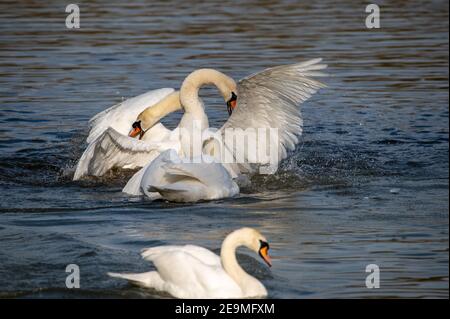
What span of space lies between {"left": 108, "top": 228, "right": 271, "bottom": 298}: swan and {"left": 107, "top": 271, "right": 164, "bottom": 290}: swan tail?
0.08ft

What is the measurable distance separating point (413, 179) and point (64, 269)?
12.7 feet

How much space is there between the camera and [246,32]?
1923 centimetres

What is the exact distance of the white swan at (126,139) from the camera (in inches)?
410

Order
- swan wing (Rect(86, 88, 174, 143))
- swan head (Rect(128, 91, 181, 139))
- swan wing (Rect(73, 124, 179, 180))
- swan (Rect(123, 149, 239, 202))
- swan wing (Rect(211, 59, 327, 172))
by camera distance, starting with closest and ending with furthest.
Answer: swan (Rect(123, 149, 239, 202))
swan wing (Rect(73, 124, 179, 180))
swan wing (Rect(211, 59, 327, 172))
swan head (Rect(128, 91, 181, 139))
swan wing (Rect(86, 88, 174, 143))

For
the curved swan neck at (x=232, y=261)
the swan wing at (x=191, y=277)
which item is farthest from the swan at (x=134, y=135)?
the curved swan neck at (x=232, y=261)

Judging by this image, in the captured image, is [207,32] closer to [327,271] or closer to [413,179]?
[413,179]

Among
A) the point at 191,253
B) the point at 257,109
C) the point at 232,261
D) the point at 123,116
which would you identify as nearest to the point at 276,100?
the point at 257,109

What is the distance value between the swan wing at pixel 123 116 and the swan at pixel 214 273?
4.58 m

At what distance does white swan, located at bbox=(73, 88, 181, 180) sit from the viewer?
10.4 meters

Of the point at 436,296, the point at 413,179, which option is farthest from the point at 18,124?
the point at 436,296

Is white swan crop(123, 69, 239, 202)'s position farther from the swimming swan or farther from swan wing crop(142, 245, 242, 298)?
swan wing crop(142, 245, 242, 298)

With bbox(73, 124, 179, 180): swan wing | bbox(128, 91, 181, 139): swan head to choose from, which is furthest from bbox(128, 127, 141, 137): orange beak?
bbox(73, 124, 179, 180): swan wing

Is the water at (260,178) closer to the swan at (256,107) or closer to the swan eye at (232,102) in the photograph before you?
the swan at (256,107)

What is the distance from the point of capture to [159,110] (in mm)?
11133
